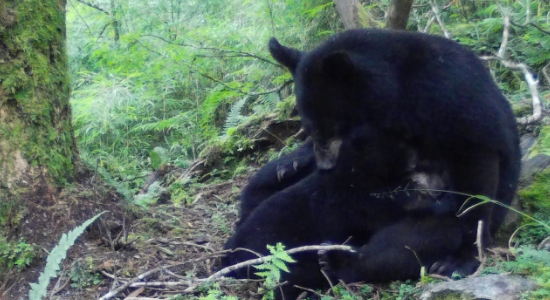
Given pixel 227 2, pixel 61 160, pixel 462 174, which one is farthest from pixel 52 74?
pixel 227 2

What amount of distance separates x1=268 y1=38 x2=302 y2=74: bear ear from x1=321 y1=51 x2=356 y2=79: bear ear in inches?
24.9

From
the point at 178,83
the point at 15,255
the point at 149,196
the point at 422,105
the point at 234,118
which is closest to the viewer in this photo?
the point at 15,255

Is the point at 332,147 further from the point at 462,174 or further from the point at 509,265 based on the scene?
the point at 509,265

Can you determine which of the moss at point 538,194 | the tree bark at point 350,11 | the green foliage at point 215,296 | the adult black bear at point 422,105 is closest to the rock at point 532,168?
the moss at point 538,194

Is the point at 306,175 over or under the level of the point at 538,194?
under

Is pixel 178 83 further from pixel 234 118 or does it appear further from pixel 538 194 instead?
pixel 538 194

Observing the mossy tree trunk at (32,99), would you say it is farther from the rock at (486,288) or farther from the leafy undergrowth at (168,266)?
the rock at (486,288)

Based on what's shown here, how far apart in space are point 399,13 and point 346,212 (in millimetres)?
2720

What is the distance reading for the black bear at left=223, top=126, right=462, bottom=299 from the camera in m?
3.64

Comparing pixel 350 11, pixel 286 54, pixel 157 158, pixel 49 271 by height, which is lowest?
pixel 157 158

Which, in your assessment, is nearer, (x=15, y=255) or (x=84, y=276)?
(x=15, y=255)

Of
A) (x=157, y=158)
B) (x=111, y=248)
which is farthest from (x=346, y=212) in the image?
(x=157, y=158)

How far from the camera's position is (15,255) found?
328cm

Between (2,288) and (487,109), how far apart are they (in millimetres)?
3265
